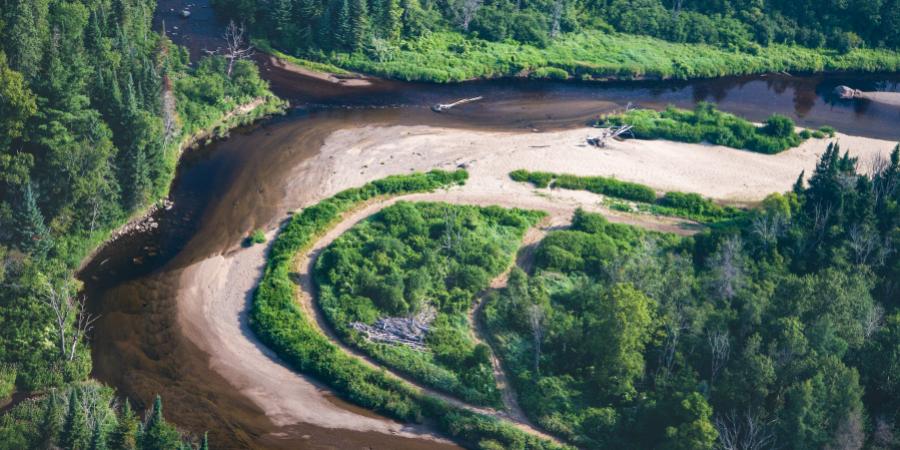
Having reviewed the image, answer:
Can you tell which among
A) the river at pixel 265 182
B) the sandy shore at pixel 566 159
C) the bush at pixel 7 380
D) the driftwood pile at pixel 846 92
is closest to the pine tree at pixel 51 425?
the bush at pixel 7 380

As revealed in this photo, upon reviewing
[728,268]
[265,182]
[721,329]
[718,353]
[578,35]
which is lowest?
[718,353]

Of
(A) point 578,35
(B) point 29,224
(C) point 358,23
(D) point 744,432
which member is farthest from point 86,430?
(A) point 578,35

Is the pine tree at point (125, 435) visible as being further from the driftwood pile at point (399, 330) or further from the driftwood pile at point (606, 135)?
the driftwood pile at point (606, 135)

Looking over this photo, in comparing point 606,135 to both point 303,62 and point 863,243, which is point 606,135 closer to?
point 863,243

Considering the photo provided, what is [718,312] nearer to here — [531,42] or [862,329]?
[862,329]

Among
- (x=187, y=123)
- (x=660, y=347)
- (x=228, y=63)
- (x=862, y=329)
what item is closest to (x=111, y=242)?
(x=187, y=123)
